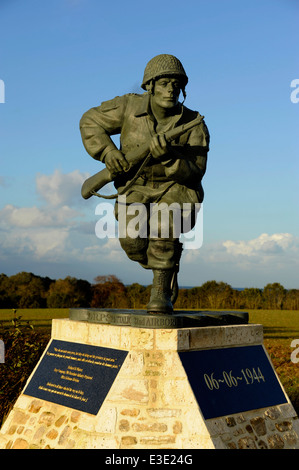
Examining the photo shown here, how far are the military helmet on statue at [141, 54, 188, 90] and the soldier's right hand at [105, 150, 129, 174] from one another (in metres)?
0.75

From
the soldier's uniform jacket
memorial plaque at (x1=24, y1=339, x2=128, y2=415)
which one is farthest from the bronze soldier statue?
memorial plaque at (x1=24, y1=339, x2=128, y2=415)

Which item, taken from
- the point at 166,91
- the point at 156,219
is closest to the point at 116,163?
the point at 156,219

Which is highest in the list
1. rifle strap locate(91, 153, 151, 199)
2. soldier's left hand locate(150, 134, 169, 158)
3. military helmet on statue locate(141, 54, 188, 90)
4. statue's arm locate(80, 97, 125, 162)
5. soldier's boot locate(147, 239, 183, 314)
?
military helmet on statue locate(141, 54, 188, 90)

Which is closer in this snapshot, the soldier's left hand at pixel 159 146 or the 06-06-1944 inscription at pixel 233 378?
the 06-06-1944 inscription at pixel 233 378

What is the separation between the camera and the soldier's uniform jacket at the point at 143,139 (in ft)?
15.3

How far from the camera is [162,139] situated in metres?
4.35

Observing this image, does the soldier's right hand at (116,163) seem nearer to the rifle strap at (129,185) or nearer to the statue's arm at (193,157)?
the rifle strap at (129,185)

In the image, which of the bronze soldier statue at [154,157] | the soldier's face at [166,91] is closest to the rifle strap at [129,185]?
the bronze soldier statue at [154,157]

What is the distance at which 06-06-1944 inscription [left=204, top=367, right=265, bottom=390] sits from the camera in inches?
159

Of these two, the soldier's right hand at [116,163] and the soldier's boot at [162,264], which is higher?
the soldier's right hand at [116,163]

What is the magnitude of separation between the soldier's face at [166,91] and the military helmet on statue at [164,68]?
58 mm

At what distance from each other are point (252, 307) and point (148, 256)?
10.6 meters

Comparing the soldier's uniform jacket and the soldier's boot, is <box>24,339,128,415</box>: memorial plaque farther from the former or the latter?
the soldier's uniform jacket
